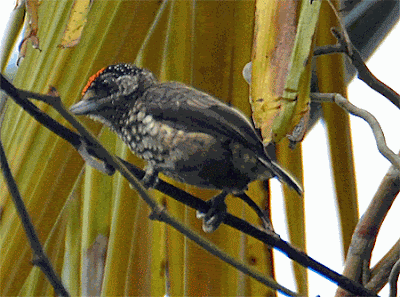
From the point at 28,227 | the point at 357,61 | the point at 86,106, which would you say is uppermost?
the point at 357,61

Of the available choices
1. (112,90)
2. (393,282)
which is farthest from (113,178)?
(393,282)

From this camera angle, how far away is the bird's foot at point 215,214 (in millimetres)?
515

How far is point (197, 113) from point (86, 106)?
0.33ft

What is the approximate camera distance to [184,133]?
1.68 feet

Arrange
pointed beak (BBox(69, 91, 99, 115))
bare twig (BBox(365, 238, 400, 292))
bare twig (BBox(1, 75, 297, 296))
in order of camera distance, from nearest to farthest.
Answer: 1. bare twig (BBox(1, 75, 297, 296))
2. pointed beak (BBox(69, 91, 99, 115))
3. bare twig (BBox(365, 238, 400, 292))

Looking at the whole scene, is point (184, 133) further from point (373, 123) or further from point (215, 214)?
point (373, 123)

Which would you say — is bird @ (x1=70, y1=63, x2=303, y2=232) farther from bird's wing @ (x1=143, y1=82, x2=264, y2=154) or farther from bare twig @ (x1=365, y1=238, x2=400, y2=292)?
bare twig @ (x1=365, y1=238, x2=400, y2=292)

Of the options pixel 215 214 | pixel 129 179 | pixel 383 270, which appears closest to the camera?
pixel 129 179

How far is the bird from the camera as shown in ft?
1.67

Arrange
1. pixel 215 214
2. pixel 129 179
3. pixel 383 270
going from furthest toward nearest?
pixel 383 270 → pixel 215 214 → pixel 129 179

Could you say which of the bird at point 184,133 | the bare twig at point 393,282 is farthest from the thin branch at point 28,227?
the bare twig at point 393,282

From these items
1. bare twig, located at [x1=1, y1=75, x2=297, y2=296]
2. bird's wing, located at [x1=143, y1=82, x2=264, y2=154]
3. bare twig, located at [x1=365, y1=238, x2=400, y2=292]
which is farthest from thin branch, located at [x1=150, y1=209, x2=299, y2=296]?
bare twig, located at [x1=365, y1=238, x2=400, y2=292]

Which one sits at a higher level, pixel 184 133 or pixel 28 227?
pixel 184 133

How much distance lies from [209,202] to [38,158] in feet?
0.58
